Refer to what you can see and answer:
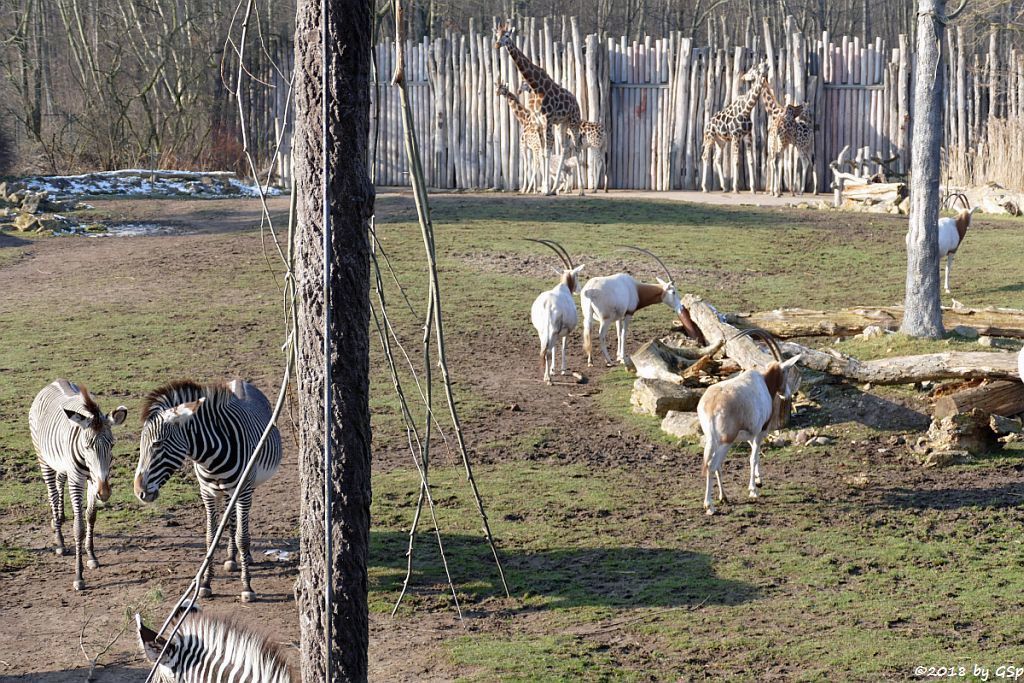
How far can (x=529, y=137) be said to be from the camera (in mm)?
24578

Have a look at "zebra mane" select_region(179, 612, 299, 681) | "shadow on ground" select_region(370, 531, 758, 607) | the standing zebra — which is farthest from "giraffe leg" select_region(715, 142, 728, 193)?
"zebra mane" select_region(179, 612, 299, 681)

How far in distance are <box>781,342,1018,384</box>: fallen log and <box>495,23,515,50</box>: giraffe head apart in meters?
14.5

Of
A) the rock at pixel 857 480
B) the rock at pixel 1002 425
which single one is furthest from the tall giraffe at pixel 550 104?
the rock at pixel 857 480

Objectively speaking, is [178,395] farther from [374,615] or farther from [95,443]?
[374,615]

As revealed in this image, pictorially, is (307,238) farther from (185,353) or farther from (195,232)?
(195,232)

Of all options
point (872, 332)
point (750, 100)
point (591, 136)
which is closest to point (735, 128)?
point (750, 100)

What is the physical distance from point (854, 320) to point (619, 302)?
2431 millimetres

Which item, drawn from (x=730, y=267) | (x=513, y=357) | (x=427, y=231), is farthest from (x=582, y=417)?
(x=427, y=231)

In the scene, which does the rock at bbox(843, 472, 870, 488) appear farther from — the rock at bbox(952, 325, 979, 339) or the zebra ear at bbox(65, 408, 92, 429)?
the zebra ear at bbox(65, 408, 92, 429)

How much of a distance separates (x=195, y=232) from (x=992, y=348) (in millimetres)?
12869

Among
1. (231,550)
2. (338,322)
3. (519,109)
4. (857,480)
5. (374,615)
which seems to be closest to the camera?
(338,322)

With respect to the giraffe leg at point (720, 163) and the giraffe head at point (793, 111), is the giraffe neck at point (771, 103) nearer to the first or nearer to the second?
the giraffe head at point (793, 111)

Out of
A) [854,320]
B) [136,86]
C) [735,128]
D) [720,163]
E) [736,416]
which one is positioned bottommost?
[736,416]

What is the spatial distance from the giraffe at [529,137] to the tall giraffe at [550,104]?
0.19 metres
